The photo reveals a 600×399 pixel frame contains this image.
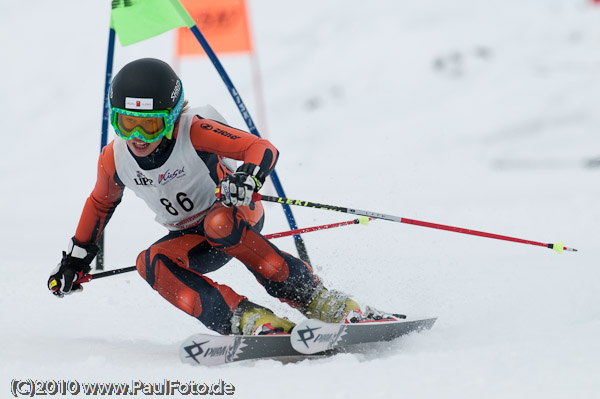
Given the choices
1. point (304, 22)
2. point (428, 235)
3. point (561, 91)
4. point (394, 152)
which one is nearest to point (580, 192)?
point (428, 235)

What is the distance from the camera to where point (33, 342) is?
140 inches

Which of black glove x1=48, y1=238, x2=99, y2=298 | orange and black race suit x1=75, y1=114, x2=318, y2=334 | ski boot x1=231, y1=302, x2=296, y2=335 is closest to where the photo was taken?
ski boot x1=231, y1=302, x2=296, y2=335

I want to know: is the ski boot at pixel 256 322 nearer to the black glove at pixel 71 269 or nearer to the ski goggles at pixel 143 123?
the ski goggles at pixel 143 123

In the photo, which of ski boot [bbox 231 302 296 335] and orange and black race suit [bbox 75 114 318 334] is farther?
orange and black race suit [bbox 75 114 318 334]

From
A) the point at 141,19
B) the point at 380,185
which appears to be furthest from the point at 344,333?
the point at 380,185

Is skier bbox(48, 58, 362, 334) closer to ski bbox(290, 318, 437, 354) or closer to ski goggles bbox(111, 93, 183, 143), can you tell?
ski goggles bbox(111, 93, 183, 143)

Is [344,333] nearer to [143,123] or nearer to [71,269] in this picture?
[143,123]

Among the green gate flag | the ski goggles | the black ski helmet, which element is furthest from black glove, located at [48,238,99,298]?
the green gate flag

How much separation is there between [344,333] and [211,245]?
2.65 ft

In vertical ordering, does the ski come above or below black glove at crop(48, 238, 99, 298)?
below

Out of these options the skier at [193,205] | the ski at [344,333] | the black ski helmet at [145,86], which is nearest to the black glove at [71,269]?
the skier at [193,205]

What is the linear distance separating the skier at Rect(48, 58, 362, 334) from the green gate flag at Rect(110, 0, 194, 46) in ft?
5.26

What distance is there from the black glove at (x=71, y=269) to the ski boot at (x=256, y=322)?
984mm

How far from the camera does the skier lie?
3.04 meters
